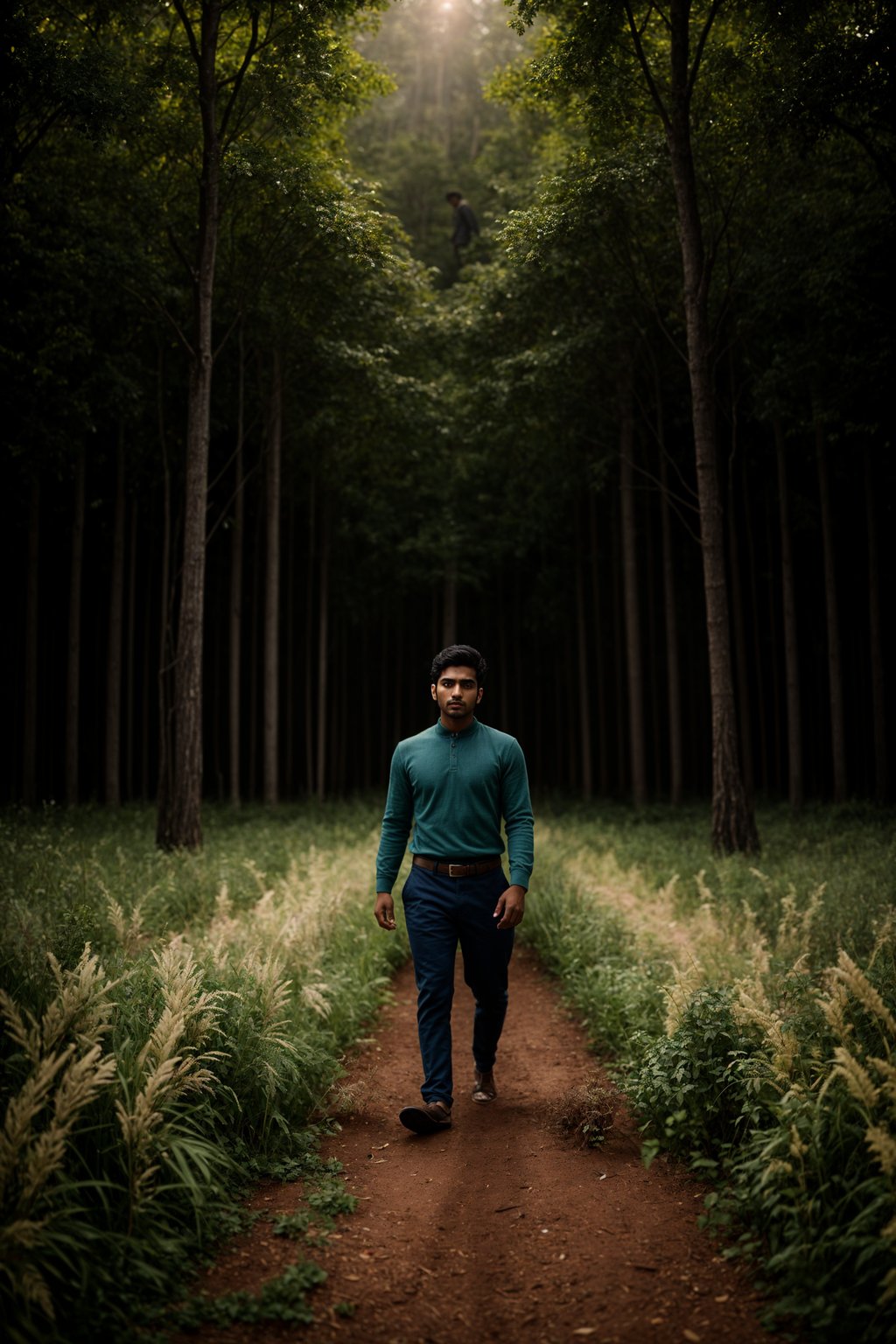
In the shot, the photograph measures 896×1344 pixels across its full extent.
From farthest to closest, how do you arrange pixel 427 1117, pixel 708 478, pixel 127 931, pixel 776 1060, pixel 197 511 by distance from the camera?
pixel 197 511 < pixel 708 478 < pixel 127 931 < pixel 427 1117 < pixel 776 1060

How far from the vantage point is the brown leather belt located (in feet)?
15.1

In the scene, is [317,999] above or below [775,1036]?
below

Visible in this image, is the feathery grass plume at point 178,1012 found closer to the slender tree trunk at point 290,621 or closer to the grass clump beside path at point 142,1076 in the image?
the grass clump beside path at point 142,1076

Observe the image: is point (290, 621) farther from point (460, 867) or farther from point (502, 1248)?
point (502, 1248)

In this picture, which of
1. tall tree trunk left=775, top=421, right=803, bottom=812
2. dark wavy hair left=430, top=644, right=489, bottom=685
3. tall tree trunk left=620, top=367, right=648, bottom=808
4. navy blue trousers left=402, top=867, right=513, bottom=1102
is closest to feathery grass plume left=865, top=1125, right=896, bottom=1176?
navy blue trousers left=402, top=867, right=513, bottom=1102

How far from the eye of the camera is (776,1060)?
3.54 m

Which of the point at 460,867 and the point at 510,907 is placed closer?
the point at 510,907

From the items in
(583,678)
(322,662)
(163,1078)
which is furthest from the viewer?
(583,678)

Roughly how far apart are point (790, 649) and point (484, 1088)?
1432 cm

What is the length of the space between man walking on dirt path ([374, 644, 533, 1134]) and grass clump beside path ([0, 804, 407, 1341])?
31.4 inches

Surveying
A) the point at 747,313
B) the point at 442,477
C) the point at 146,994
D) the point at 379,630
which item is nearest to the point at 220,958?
the point at 146,994

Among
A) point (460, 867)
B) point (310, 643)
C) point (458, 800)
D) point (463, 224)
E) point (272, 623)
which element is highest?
point (463, 224)

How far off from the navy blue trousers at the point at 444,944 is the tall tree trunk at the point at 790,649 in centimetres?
1362

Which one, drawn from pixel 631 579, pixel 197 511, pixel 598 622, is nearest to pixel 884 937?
pixel 197 511
